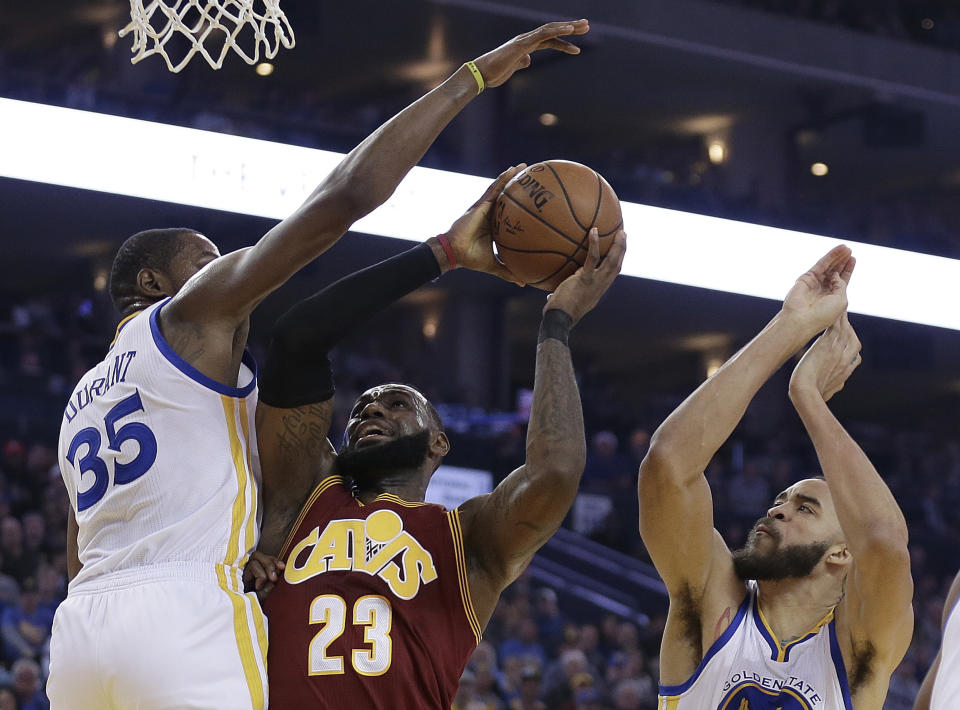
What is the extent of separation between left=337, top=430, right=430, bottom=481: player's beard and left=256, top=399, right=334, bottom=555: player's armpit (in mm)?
86

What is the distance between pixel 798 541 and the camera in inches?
127

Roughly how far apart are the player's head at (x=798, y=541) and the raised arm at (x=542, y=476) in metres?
0.54

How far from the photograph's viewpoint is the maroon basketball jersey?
2.79 meters

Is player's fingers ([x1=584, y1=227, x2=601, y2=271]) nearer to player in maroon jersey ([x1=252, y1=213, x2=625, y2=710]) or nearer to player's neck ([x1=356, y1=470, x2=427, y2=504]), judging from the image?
player in maroon jersey ([x1=252, y1=213, x2=625, y2=710])

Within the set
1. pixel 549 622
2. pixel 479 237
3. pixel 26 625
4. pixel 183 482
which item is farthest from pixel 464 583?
pixel 549 622

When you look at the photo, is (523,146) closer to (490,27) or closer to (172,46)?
(490,27)

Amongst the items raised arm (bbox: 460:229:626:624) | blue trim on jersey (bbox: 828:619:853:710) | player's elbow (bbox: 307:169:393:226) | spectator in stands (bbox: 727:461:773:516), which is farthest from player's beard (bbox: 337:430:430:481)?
spectator in stands (bbox: 727:461:773:516)

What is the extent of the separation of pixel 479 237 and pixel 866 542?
1185 millimetres

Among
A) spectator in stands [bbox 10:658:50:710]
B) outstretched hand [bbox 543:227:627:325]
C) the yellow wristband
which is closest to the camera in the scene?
the yellow wristband

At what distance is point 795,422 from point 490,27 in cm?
704

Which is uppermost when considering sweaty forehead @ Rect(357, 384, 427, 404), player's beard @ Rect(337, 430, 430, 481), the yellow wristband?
the yellow wristband

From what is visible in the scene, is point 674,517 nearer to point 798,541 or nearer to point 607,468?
point 798,541

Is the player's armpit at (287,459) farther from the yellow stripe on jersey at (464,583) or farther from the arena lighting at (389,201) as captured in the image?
the arena lighting at (389,201)

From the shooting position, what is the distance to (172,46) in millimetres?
13961
